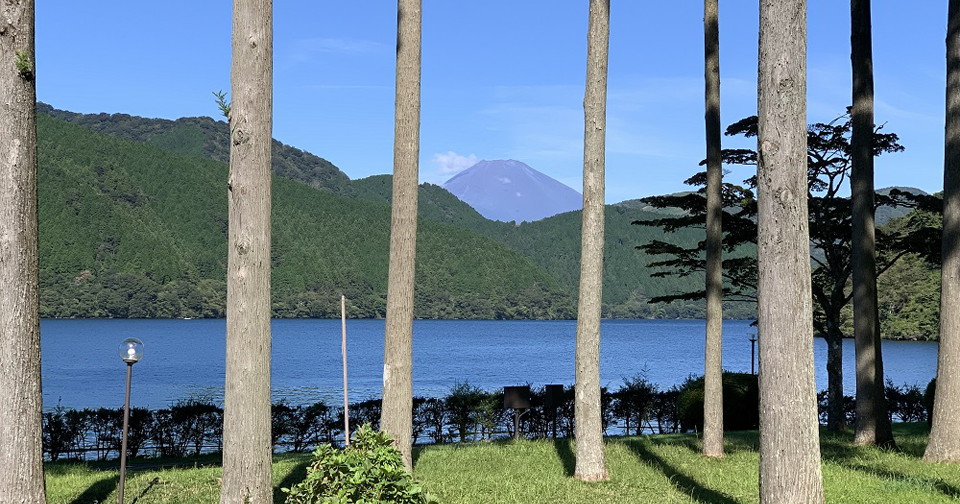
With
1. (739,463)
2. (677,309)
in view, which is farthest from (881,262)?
(677,309)

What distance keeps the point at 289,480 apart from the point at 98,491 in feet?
6.48

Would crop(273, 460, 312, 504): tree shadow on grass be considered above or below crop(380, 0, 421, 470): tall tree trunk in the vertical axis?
below

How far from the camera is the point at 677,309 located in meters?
196

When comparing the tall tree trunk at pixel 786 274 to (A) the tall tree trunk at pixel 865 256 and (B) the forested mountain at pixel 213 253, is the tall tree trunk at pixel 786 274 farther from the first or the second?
(B) the forested mountain at pixel 213 253

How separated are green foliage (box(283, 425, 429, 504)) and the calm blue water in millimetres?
22486

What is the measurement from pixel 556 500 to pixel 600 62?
15.8ft

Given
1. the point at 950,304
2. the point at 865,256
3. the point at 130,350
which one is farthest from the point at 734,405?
the point at 130,350

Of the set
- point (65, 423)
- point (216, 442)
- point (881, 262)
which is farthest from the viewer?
point (881, 262)

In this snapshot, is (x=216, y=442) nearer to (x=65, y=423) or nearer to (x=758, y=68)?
(x=65, y=423)

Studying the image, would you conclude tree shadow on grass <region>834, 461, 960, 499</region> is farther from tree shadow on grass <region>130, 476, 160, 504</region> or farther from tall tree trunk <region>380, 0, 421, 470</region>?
tree shadow on grass <region>130, 476, 160, 504</region>

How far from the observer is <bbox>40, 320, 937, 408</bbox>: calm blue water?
48938mm

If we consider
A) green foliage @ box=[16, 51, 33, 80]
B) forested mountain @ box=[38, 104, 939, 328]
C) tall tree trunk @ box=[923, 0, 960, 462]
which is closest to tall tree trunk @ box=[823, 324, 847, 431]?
tall tree trunk @ box=[923, 0, 960, 462]

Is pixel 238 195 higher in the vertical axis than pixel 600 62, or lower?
lower

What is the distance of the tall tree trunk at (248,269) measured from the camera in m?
6.79
